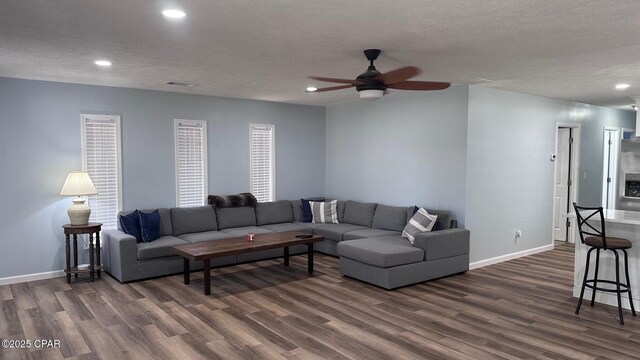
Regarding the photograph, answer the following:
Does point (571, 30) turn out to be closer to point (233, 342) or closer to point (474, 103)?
point (474, 103)

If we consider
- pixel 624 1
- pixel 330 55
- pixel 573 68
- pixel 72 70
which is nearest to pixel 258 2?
pixel 330 55

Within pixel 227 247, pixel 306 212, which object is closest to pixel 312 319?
pixel 227 247

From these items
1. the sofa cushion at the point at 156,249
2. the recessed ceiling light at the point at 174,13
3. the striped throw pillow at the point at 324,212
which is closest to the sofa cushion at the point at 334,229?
the striped throw pillow at the point at 324,212

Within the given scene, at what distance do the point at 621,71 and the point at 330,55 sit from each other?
10.8 feet

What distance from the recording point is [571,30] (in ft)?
10.5

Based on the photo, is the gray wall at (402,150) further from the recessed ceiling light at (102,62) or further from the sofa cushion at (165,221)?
the recessed ceiling light at (102,62)

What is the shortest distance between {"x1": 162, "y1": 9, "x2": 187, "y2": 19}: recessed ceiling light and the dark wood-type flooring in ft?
8.18

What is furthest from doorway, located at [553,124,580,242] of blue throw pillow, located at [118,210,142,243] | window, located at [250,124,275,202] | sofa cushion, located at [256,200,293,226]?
blue throw pillow, located at [118,210,142,243]

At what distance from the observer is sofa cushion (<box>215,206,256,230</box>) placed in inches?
261

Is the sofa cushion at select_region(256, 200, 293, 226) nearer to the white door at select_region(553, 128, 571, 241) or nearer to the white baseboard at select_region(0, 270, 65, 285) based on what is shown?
the white baseboard at select_region(0, 270, 65, 285)

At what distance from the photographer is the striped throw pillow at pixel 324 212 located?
731cm

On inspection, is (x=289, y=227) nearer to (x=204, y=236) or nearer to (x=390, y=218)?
(x=204, y=236)

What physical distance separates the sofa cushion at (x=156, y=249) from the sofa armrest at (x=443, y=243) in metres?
3.09

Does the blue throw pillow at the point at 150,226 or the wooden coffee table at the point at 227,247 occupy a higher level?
the blue throw pillow at the point at 150,226
